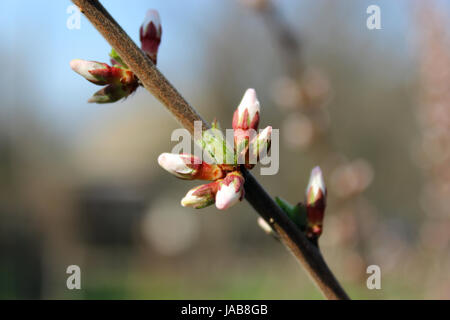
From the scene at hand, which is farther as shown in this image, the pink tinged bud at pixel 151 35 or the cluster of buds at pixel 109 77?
the pink tinged bud at pixel 151 35

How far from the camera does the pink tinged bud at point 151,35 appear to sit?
40.8 inches

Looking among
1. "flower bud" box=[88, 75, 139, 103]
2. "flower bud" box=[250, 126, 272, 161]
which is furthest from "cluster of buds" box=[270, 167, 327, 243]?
"flower bud" box=[88, 75, 139, 103]

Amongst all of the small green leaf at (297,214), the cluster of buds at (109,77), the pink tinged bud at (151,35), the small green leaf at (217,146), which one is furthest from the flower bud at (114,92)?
the small green leaf at (297,214)

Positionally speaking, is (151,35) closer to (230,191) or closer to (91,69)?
(91,69)

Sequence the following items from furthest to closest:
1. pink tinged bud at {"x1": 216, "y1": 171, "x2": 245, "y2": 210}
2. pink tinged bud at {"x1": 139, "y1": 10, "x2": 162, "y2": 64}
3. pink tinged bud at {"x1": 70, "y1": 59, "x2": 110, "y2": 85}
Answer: pink tinged bud at {"x1": 139, "y1": 10, "x2": 162, "y2": 64}, pink tinged bud at {"x1": 70, "y1": 59, "x2": 110, "y2": 85}, pink tinged bud at {"x1": 216, "y1": 171, "x2": 245, "y2": 210}

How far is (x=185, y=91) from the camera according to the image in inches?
683

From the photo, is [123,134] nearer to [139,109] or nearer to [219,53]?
[139,109]

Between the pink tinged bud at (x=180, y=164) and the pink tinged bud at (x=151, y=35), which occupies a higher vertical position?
the pink tinged bud at (x=151, y=35)

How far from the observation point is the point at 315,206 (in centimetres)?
101

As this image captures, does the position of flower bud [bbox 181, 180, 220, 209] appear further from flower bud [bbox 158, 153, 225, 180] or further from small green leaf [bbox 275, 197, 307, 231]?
small green leaf [bbox 275, 197, 307, 231]

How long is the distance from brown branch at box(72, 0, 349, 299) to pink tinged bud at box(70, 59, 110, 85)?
92 mm

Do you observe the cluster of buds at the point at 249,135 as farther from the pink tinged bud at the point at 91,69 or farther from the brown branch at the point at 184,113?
the pink tinged bud at the point at 91,69

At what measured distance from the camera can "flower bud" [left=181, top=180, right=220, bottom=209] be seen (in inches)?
34.4

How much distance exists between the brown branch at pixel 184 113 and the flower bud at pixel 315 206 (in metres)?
0.06
